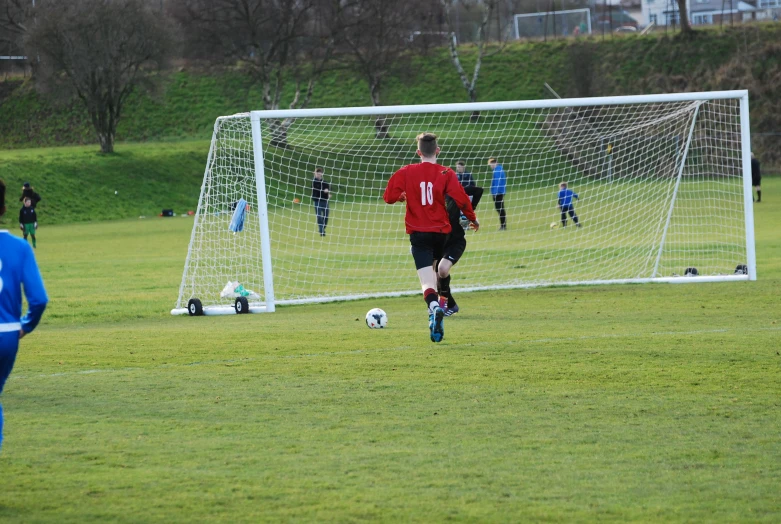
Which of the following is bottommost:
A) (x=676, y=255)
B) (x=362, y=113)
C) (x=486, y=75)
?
(x=676, y=255)

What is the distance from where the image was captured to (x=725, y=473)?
18.1ft

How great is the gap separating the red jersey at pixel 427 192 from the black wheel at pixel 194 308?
4.71m

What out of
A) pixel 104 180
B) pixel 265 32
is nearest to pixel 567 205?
pixel 104 180

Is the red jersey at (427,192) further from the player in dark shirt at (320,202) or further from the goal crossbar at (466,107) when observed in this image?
the player in dark shirt at (320,202)

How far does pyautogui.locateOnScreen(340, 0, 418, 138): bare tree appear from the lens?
54656mm

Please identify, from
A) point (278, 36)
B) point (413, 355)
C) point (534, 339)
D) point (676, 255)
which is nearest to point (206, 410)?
point (413, 355)

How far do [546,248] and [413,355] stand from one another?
13689 millimetres

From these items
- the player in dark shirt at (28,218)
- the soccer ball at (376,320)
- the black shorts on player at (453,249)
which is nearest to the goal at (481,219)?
the soccer ball at (376,320)

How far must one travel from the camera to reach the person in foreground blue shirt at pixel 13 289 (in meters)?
5.07

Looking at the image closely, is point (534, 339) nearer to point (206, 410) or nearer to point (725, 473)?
point (206, 410)

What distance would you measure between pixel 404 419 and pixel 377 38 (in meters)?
50.0

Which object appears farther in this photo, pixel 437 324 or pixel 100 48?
pixel 100 48

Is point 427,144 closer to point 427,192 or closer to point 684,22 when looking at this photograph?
point 427,192

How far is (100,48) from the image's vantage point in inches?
1858
